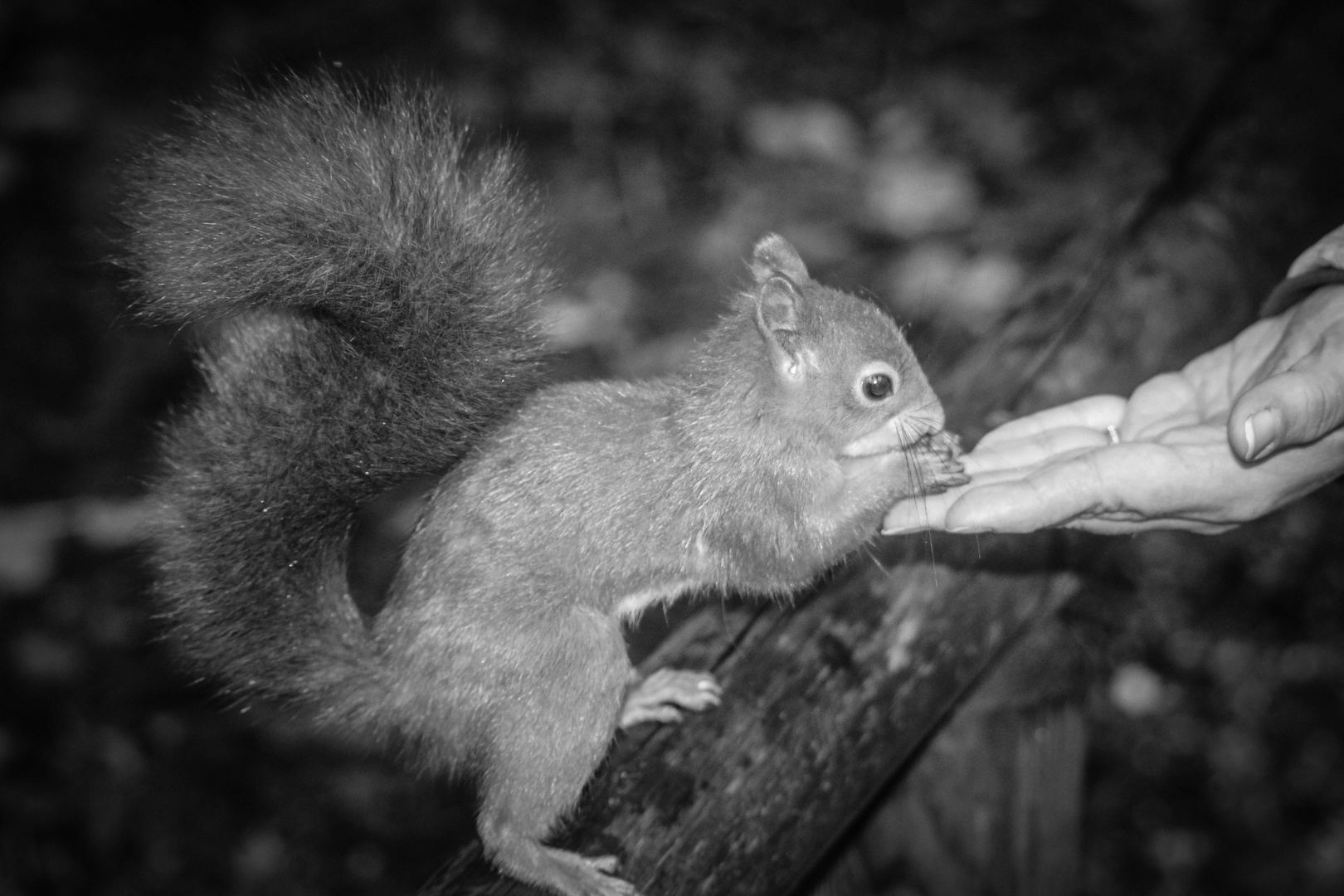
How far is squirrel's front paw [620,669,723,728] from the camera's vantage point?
1.52 m

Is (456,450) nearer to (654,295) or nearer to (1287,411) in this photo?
(1287,411)

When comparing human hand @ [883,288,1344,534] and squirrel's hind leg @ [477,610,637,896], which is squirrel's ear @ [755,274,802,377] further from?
squirrel's hind leg @ [477,610,637,896]

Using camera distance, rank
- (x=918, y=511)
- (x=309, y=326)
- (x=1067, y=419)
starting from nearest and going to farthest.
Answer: (x=309, y=326) < (x=918, y=511) < (x=1067, y=419)

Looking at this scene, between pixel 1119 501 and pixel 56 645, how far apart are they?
9.37 feet

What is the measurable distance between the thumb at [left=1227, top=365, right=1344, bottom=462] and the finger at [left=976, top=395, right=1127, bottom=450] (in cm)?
40

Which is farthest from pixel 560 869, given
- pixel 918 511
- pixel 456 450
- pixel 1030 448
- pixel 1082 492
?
pixel 1030 448

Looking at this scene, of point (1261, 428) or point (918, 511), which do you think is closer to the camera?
point (1261, 428)

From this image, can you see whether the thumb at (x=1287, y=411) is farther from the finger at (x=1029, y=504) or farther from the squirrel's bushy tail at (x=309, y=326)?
the squirrel's bushy tail at (x=309, y=326)

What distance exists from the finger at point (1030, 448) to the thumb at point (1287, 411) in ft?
1.17

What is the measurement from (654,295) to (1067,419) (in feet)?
6.22

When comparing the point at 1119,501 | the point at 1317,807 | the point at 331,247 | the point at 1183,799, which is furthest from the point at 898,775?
the point at 1317,807

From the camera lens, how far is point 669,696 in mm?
1598

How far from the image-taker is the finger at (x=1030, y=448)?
173 cm

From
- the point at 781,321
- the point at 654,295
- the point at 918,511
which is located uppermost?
the point at 781,321
